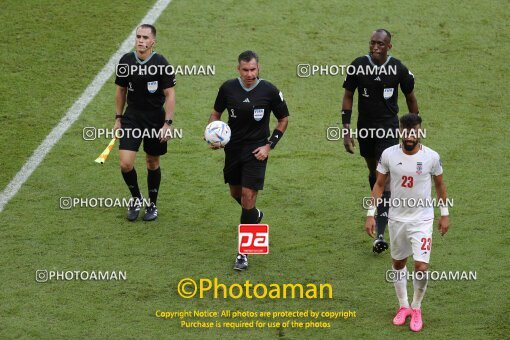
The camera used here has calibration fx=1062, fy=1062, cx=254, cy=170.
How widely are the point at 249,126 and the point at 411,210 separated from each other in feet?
7.02

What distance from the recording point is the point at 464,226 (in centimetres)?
1244

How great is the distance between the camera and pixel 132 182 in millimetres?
12555

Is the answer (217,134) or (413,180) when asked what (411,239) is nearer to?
(413,180)

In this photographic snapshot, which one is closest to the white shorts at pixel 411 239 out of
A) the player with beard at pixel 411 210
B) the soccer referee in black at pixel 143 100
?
the player with beard at pixel 411 210

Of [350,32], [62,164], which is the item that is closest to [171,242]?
[62,164]

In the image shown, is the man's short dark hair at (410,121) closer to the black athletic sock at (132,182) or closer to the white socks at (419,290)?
the white socks at (419,290)

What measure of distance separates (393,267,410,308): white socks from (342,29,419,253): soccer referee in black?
150cm

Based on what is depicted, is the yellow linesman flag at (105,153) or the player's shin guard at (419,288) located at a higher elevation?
the yellow linesman flag at (105,153)

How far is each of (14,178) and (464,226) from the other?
572 cm

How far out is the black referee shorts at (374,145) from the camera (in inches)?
465

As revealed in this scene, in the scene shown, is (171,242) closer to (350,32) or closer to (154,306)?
(154,306)

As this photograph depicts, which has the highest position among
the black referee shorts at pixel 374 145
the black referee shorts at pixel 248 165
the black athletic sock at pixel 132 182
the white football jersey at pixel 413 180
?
the black referee shorts at pixel 374 145

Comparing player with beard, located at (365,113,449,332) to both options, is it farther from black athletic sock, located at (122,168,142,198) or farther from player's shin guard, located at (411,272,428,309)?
black athletic sock, located at (122,168,142,198)

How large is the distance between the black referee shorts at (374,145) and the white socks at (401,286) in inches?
75.8
